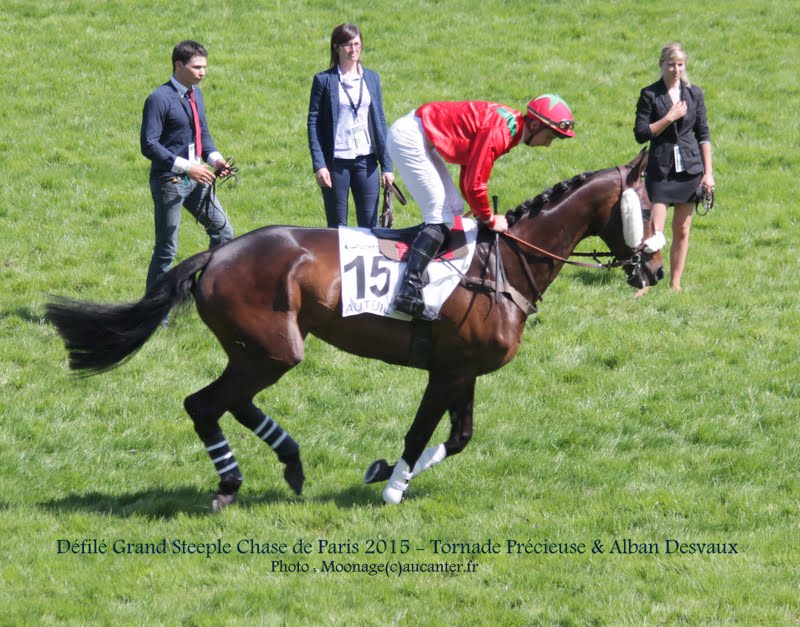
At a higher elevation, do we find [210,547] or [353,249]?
[353,249]

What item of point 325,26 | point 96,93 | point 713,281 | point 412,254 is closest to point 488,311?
point 412,254

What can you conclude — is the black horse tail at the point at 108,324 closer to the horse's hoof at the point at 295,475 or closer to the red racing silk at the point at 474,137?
the horse's hoof at the point at 295,475

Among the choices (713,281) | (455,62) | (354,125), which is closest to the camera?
(354,125)

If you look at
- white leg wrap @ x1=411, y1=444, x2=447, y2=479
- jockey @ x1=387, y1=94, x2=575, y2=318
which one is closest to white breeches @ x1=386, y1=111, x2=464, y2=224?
jockey @ x1=387, y1=94, x2=575, y2=318

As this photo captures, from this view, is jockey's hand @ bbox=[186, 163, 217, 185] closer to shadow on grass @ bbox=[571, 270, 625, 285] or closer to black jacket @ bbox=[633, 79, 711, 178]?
shadow on grass @ bbox=[571, 270, 625, 285]

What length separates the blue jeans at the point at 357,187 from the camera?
9.47 m

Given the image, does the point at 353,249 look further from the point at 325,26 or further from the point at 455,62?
the point at 325,26

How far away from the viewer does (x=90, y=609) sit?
5621mm

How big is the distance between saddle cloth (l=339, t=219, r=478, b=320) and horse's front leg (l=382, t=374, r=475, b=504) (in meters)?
0.51

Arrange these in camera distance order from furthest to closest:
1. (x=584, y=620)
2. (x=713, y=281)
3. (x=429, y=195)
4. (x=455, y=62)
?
(x=455, y=62) → (x=713, y=281) → (x=429, y=195) → (x=584, y=620)

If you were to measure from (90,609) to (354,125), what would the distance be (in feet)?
16.5

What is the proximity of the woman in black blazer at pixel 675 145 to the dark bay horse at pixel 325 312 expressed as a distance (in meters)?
3.84

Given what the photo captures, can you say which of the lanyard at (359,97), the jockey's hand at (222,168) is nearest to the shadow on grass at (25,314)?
the jockey's hand at (222,168)

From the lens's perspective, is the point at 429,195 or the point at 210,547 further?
the point at 429,195
